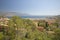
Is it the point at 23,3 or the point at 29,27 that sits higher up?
the point at 23,3

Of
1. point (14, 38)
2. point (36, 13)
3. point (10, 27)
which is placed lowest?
point (14, 38)

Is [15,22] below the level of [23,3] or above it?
below

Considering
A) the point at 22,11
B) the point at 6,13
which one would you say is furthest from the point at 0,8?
the point at 22,11

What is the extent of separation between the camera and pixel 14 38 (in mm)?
2906

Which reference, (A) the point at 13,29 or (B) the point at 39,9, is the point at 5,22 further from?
(B) the point at 39,9

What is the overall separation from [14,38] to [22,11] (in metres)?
0.71

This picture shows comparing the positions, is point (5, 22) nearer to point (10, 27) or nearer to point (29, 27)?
point (10, 27)

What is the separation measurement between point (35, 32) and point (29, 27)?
146 millimetres

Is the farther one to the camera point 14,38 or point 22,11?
point 22,11

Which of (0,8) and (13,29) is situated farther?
(0,8)

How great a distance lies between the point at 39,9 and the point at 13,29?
0.74 m

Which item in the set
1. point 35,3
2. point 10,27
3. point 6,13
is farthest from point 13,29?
point 35,3

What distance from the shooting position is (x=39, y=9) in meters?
3.37

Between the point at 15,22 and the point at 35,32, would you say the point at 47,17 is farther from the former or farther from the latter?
the point at 15,22
